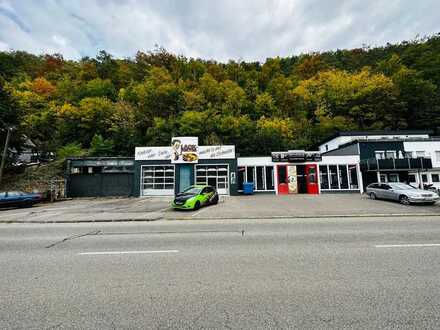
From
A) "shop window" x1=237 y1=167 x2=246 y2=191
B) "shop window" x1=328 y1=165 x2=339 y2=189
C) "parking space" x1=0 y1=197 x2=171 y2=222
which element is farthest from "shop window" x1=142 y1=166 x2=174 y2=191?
"shop window" x1=328 y1=165 x2=339 y2=189

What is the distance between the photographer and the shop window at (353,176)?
24.9 meters

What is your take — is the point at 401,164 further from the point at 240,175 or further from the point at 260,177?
the point at 240,175

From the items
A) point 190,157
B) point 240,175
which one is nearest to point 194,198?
point 190,157

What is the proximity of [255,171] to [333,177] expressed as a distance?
9.10 meters

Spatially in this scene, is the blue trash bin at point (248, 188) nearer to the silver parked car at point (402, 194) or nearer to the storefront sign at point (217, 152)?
the storefront sign at point (217, 152)

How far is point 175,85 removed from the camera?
50.0 meters

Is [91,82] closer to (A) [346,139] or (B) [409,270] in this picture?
(A) [346,139]

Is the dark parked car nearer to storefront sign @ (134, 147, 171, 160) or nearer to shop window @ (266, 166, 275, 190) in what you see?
storefront sign @ (134, 147, 171, 160)

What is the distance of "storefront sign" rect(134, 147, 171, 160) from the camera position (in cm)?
2581

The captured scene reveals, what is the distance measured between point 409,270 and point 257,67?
67762mm

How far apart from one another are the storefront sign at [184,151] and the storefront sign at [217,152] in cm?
71

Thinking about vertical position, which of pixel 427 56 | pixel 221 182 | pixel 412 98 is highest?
pixel 427 56

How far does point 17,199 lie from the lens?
19438mm

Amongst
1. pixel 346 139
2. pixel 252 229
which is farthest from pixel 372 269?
pixel 346 139
